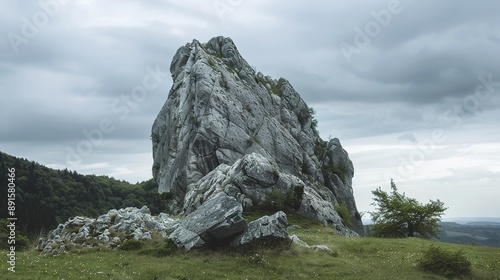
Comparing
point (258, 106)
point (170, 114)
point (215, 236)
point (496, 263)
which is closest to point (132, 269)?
point (215, 236)

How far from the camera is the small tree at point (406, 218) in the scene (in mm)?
53062

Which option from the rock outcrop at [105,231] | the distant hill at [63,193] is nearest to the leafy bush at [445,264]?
the rock outcrop at [105,231]

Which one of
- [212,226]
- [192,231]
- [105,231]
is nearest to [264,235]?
[212,226]

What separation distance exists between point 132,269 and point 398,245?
2387 centimetres

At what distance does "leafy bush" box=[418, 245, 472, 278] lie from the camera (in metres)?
28.9

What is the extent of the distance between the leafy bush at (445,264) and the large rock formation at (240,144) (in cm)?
2326

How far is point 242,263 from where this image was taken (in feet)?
97.2

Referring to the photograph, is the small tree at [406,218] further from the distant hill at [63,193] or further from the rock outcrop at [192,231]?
the distant hill at [63,193]

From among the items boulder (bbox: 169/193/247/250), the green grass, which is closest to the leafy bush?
the green grass

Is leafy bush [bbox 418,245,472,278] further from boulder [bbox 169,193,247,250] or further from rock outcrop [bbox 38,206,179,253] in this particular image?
rock outcrop [bbox 38,206,179,253]

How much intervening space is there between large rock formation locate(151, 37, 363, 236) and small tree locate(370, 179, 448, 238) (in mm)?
5526

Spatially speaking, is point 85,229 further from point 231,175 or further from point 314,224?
point 314,224

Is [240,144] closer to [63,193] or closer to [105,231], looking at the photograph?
[105,231]

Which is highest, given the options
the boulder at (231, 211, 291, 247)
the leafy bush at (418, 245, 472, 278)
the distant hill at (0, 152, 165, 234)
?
the distant hill at (0, 152, 165, 234)
